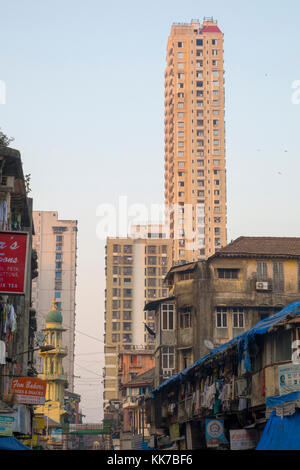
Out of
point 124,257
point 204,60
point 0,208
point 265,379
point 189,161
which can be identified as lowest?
point 265,379

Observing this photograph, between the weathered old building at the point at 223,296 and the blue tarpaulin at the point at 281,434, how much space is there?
93.4 feet

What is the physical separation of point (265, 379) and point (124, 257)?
11445cm

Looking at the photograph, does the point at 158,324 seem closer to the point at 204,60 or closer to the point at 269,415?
the point at 269,415

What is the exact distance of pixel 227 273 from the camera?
5678 centimetres

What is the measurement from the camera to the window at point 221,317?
181 feet

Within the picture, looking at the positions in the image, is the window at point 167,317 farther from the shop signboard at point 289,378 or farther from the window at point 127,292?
the window at point 127,292

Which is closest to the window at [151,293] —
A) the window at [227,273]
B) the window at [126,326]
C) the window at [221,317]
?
the window at [126,326]

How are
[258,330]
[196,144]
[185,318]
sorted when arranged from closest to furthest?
[258,330], [185,318], [196,144]

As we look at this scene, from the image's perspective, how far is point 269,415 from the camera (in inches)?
1091

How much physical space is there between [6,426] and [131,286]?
11555 cm

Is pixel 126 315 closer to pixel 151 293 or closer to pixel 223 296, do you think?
pixel 151 293

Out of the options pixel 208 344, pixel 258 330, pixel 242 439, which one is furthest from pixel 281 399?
pixel 208 344
